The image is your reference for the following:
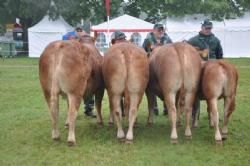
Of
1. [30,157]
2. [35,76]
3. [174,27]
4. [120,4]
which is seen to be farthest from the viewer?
[120,4]

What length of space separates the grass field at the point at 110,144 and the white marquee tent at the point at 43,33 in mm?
24708

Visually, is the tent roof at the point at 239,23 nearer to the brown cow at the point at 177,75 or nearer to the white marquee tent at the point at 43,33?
the white marquee tent at the point at 43,33

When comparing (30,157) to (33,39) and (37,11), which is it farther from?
(37,11)

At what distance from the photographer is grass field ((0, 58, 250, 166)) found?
7.22m

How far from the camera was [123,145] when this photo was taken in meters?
8.08

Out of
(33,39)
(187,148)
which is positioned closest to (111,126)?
(187,148)

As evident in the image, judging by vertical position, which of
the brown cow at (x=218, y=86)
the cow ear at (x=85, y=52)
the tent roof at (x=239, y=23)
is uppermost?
the tent roof at (x=239, y=23)

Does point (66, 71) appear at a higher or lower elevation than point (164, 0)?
lower

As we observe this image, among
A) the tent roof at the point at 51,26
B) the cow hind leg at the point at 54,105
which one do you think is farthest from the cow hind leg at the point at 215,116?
the tent roof at the point at 51,26

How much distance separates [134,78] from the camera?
801 centimetres

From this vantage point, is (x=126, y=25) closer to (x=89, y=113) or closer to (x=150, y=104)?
(x=89, y=113)

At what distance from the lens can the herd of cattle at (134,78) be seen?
787cm

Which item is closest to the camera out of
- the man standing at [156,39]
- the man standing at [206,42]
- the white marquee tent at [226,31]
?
the man standing at [206,42]

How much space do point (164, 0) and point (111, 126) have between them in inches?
1173
